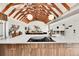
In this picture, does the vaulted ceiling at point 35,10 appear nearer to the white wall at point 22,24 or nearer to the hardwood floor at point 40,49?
the white wall at point 22,24

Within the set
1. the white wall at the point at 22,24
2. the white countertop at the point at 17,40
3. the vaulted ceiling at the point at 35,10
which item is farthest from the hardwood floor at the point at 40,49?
the vaulted ceiling at the point at 35,10

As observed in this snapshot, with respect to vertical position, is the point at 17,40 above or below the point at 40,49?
above

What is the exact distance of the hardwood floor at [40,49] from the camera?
3.21 meters

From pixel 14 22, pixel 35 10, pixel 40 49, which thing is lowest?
pixel 40 49

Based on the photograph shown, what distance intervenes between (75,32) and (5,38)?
117 centimetres

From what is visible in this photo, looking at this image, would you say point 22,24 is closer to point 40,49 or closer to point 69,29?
point 40,49

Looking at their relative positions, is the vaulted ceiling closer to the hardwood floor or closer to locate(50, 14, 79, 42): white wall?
locate(50, 14, 79, 42): white wall

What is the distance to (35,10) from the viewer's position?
3.21m

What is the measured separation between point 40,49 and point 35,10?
66 cm

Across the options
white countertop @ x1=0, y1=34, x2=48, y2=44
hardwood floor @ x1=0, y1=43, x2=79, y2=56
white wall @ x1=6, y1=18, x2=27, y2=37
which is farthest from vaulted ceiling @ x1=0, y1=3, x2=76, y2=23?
hardwood floor @ x1=0, y1=43, x2=79, y2=56

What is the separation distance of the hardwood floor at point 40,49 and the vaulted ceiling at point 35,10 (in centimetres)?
42

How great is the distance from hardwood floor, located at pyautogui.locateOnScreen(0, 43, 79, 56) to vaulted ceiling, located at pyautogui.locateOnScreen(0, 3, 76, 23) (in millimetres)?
425

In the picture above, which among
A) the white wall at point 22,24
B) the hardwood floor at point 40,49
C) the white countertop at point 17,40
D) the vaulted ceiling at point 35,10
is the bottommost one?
the hardwood floor at point 40,49

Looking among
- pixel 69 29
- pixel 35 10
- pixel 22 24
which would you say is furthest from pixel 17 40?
pixel 69 29
